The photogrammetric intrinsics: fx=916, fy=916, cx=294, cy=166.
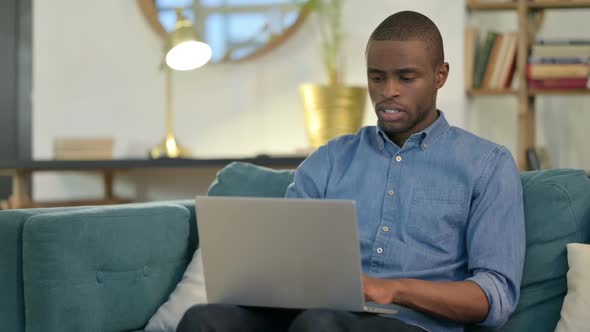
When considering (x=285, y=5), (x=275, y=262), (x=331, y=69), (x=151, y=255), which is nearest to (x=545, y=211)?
(x=275, y=262)

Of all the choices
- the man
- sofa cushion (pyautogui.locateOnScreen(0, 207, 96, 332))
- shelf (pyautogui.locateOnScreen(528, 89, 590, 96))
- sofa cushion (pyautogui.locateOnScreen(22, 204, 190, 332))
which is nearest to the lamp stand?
shelf (pyautogui.locateOnScreen(528, 89, 590, 96))

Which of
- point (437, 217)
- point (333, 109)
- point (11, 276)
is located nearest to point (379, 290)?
point (437, 217)

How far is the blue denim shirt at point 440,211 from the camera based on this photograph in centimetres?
169

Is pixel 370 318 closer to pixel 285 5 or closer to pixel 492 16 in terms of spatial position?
pixel 285 5

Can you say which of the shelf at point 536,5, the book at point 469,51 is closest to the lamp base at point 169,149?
the book at point 469,51

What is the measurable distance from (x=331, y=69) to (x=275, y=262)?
7.79 ft

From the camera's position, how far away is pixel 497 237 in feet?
5.55

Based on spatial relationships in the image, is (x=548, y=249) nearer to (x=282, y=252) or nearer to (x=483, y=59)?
(x=282, y=252)

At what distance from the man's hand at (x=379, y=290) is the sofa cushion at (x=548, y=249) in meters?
0.35

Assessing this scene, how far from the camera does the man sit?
1633mm

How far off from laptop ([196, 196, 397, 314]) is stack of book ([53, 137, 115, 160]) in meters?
2.52

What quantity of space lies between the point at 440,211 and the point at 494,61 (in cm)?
222

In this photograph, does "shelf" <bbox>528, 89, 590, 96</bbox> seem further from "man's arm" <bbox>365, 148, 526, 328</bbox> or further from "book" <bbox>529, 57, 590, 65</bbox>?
"man's arm" <bbox>365, 148, 526, 328</bbox>

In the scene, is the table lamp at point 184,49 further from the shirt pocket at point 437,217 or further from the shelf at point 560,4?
the shirt pocket at point 437,217
